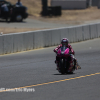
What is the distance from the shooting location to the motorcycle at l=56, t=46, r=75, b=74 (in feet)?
39.6

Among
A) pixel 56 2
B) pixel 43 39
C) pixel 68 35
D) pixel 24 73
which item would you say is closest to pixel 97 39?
pixel 68 35

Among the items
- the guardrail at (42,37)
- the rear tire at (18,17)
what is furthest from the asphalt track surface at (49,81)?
the rear tire at (18,17)

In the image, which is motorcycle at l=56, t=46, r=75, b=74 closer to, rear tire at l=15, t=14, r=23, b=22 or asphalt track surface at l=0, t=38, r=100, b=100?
asphalt track surface at l=0, t=38, r=100, b=100

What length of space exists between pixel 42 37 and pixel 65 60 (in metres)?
11.5

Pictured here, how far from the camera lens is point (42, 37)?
23.5 meters

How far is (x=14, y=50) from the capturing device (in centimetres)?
2148

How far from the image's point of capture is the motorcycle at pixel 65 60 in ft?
39.6

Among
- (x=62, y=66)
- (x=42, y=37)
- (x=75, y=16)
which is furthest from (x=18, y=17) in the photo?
(x=62, y=66)

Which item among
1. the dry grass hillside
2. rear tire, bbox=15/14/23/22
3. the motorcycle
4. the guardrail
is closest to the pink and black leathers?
the motorcycle

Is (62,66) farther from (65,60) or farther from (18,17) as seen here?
(18,17)

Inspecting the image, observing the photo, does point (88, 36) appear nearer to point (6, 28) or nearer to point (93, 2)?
point (6, 28)

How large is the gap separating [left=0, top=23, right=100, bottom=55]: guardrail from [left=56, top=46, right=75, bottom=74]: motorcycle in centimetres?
901

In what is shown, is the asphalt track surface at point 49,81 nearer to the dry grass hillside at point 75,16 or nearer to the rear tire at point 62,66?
the rear tire at point 62,66

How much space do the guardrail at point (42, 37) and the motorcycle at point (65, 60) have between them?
9006 mm
